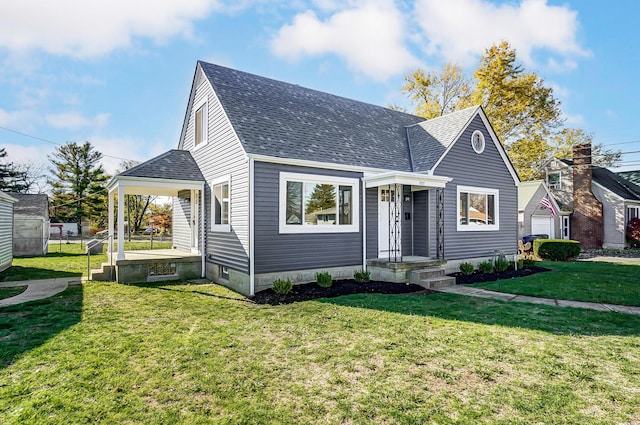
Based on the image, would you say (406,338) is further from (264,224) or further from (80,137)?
A: (80,137)

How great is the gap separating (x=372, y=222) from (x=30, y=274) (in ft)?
38.5

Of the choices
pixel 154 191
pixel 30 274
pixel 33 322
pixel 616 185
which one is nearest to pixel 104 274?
pixel 154 191

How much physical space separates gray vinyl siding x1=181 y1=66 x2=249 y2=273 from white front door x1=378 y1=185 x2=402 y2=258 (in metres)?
4.43

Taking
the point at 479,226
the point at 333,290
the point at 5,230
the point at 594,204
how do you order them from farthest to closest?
1. the point at 594,204
2. the point at 5,230
3. the point at 479,226
4. the point at 333,290

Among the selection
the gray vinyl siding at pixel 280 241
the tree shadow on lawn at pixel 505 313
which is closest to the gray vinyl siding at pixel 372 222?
the gray vinyl siding at pixel 280 241

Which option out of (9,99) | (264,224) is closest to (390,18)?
(264,224)

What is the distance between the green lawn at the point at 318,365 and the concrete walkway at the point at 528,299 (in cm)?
63

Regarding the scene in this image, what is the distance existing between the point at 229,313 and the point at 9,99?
104ft

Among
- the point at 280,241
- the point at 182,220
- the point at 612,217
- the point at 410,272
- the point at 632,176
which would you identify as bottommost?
the point at 410,272

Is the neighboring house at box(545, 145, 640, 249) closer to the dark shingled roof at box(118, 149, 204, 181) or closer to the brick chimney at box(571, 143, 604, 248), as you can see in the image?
the brick chimney at box(571, 143, 604, 248)

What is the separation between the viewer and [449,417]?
119 inches

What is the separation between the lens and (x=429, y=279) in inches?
380

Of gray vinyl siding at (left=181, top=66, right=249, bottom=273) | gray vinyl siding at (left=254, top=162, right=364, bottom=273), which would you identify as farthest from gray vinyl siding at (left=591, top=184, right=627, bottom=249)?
gray vinyl siding at (left=181, top=66, right=249, bottom=273)

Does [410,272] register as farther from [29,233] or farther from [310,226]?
[29,233]
